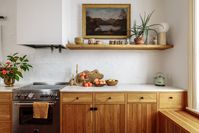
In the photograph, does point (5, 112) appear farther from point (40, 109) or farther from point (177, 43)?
point (177, 43)

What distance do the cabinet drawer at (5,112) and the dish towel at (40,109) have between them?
0.37m

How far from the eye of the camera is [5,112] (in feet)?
7.73

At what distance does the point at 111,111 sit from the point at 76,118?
478 mm

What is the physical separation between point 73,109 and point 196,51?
1.70 meters

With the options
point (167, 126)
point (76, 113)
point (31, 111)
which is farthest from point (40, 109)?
point (167, 126)

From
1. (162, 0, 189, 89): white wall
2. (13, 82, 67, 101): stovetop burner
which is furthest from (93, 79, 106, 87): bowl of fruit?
(162, 0, 189, 89): white wall

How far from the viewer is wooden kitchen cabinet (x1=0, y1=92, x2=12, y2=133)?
2348 mm

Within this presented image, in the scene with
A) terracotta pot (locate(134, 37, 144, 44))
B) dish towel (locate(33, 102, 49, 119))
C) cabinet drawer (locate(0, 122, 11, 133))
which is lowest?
cabinet drawer (locate(0, 122, 11, 133))

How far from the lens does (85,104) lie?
2.35m

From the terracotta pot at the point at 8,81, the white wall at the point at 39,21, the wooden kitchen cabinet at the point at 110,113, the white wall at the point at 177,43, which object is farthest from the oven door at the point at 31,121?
the white wall at the point at 177,43

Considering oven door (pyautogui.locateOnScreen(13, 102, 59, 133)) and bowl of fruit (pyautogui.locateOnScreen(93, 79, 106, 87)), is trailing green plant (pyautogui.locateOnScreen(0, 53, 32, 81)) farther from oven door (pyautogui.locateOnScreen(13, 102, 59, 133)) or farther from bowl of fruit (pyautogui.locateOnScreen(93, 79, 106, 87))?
bowl of fruit (pyautogui.locateOnScreen(93, 79, 106, 87))

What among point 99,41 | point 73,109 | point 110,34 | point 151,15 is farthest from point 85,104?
point 151,15

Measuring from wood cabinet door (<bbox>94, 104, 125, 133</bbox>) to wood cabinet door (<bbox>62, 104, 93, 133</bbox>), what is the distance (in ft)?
0.35

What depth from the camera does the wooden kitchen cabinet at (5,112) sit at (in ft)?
7.70
